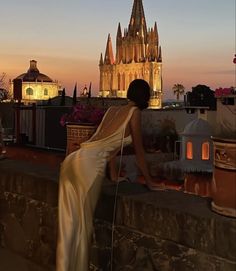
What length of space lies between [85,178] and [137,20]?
4118 inches

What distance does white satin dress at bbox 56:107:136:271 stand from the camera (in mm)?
3576

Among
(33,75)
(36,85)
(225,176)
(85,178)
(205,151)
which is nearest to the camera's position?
(225,176)

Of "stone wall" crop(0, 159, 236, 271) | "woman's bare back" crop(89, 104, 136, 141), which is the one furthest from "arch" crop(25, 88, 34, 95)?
"woman's bare back" crop(89, 104, 136, 141)

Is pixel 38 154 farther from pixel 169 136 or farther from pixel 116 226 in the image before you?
pixel 169 136

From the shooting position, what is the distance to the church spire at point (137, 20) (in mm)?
104188

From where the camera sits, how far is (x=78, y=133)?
243 inches

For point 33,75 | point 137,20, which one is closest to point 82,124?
point 33,75

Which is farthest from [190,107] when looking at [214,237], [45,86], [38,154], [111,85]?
[111,85]

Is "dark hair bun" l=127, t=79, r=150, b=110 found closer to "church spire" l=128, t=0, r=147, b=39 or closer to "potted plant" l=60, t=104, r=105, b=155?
"potted plant" l=60, t=104, r=105, b=155

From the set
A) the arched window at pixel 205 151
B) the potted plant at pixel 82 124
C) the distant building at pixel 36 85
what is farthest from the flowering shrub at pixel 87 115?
the distant building at pixel 36 85

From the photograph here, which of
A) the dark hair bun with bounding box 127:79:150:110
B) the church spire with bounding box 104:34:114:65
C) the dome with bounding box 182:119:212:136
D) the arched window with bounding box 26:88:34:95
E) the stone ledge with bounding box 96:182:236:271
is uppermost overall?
the church spire with bounding box 104:34:114:65

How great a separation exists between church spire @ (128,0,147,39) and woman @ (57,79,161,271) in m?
102

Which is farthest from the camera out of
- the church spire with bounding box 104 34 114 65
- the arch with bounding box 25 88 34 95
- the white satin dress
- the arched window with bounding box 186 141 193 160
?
the church spire with bounding box 104 34 114 65

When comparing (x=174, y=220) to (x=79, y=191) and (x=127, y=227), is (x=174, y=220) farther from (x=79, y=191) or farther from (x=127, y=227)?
(x=79, y=191)
